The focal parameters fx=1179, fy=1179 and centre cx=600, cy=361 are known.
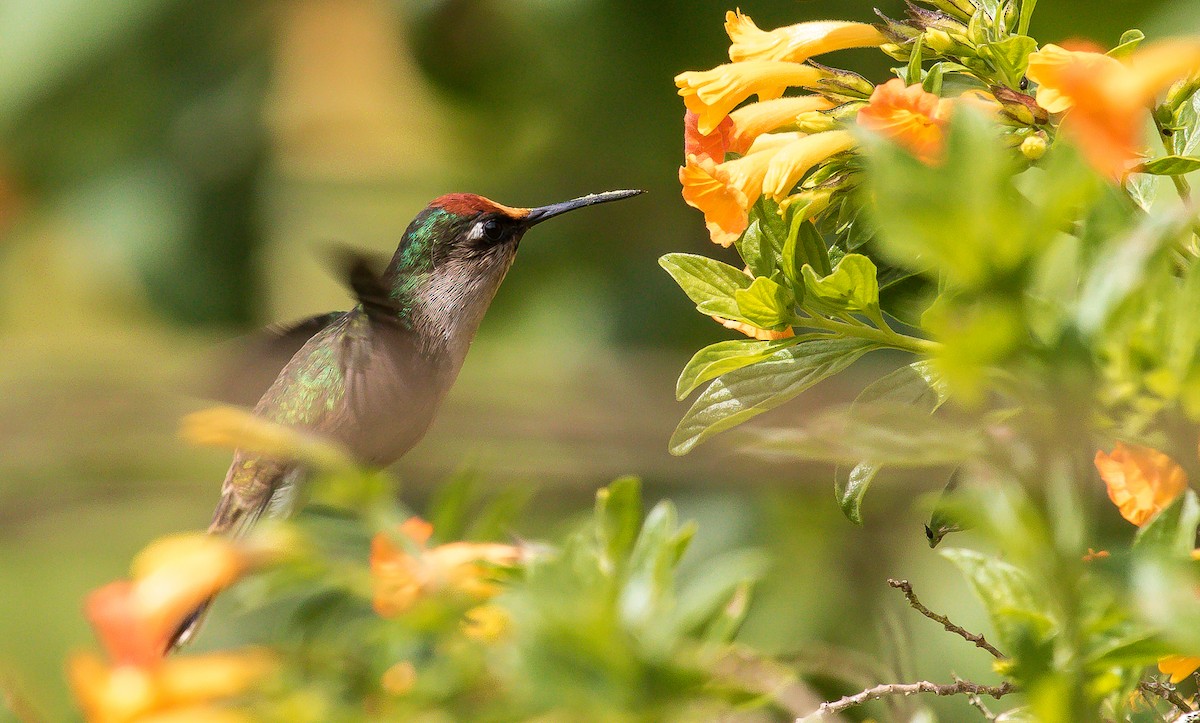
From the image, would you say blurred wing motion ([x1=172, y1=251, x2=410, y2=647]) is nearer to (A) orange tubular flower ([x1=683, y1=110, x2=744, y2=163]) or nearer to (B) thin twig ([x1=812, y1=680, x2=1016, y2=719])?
(A) orange tubular flower ([x1=683, y1=110, x2=744, y2=163])

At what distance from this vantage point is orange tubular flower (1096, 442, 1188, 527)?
1.67ft

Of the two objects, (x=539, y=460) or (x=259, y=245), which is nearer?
(x=539, y=460)

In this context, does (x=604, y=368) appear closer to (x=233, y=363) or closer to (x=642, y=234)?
(x=233, y=363)

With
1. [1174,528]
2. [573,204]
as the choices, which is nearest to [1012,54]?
[1174,528]

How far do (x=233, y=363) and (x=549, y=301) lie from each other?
4.80 ft

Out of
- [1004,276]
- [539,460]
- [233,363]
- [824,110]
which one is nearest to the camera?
[1004,276]

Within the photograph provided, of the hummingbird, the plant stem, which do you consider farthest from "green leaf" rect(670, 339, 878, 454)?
the hummingbird

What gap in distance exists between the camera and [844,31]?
2.21ft

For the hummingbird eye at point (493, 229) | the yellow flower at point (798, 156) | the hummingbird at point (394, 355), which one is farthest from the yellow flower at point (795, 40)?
the hummingbird eye at point (493, 229)

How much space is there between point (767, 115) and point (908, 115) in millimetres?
119

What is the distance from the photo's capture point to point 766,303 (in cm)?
53

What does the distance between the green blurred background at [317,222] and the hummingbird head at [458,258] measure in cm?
13

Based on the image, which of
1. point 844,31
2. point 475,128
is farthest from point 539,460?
point 475,128

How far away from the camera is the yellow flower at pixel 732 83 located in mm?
616
